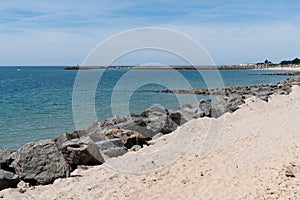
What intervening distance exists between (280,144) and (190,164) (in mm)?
1838

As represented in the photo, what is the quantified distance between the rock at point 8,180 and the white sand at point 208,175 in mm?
203

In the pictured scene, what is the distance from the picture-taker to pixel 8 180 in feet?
21.2

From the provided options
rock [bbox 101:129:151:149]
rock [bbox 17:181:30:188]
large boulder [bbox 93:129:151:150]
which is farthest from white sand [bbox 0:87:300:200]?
rock [bbox 101:129:151:149]

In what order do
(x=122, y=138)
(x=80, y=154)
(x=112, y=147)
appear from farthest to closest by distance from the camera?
1. (x=122, y=138)
2. (x=112, y=147)
3. (x=80, y=154)

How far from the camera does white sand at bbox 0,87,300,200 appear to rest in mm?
5512

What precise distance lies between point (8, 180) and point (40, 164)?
583 millimetres

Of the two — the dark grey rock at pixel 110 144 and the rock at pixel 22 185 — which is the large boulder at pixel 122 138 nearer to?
the dark grey rock at pixel 110 144

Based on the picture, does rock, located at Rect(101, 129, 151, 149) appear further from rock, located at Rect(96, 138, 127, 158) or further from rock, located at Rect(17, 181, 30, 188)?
rock, located at Rect(17, 181, 30, 188)

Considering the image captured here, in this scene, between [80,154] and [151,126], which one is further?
[151,126]

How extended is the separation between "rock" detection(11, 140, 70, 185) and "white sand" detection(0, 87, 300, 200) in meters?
0.21

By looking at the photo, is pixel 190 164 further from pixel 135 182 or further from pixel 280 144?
pixel 280 144

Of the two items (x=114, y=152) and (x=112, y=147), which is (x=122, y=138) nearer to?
(x=112, y=147)

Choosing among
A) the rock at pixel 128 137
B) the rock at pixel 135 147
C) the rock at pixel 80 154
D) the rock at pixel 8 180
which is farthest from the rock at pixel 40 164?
the rock at pixel 128 137

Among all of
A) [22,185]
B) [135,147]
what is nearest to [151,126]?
[135,147]
